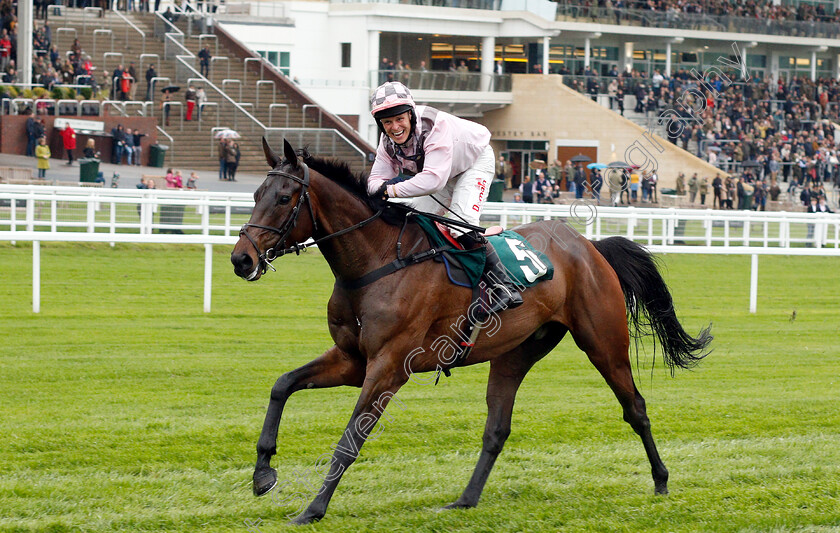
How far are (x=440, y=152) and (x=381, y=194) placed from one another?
323 millimetres

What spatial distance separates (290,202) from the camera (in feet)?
14.4

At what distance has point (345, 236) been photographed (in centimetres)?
461

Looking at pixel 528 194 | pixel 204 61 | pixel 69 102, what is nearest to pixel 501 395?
pixel 528 194

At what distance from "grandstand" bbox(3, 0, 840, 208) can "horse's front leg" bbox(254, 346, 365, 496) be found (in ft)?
69.6

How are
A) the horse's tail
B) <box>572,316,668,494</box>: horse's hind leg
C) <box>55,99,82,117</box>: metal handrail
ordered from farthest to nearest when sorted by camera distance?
<box>55,99,82,117</box>: metal handrail → the horse's tail → <box>572,316,668,494</box>: horse's hind leg

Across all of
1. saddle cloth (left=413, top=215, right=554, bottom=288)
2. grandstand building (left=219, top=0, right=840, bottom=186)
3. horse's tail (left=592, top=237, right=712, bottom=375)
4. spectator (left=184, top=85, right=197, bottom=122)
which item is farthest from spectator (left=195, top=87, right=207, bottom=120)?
saddle cloth (left=413, top=215, right=554, bottom=288)

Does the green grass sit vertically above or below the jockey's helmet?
below

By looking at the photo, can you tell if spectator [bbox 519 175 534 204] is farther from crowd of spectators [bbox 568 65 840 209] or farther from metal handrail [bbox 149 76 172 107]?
metal handrail [bbox 149 76 172 107]

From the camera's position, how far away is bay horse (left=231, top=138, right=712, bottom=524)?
173 inches

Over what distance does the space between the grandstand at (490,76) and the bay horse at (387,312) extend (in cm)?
2079

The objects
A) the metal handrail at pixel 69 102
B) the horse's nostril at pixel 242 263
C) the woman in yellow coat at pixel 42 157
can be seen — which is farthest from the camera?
the metal handrail at pixel 69 102

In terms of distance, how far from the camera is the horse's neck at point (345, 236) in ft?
15.0

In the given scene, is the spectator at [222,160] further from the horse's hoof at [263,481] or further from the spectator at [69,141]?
the horse's hoof at [263,481]

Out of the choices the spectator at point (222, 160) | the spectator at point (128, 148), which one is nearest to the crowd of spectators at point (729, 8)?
the spectator at point (222, 160)
